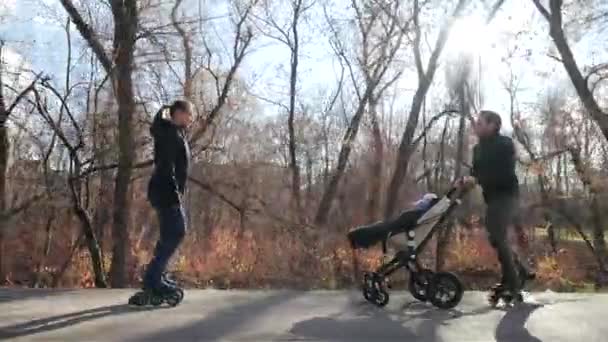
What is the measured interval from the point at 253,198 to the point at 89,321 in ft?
58.0

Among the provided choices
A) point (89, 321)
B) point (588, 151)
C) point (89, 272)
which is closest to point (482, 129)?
point (89, 321)

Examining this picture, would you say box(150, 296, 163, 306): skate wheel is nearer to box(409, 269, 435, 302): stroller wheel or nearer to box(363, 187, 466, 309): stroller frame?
box(363, 187, 466, 309): stroller frame

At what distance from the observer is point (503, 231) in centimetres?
683

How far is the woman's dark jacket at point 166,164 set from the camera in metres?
6.52

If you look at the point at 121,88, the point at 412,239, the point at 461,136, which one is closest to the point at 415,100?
the point at 461,136

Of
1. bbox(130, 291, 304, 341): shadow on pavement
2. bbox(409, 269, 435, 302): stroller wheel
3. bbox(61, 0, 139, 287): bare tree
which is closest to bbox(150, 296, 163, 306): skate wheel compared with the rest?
bbox(130, 291, 304, 341): shadow on pavement

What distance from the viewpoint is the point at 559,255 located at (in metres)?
20.0

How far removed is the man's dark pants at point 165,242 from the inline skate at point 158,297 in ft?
0.19

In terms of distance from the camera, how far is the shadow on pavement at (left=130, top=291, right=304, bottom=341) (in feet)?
17.4

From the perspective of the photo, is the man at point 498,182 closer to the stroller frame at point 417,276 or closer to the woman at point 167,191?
the stroller frame at point 417,276

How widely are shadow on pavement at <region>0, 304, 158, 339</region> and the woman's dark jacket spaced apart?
3.27 feet

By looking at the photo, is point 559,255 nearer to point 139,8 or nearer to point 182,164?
point 139,8

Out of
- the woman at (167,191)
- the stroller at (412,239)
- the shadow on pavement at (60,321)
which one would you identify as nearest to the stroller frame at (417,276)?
the stroller at (412,239)

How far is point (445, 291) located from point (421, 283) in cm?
35
